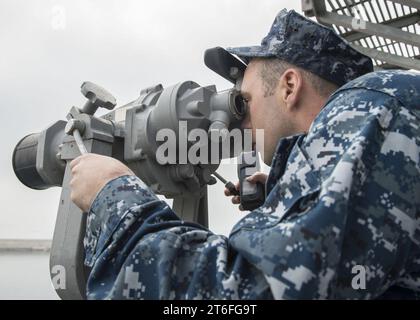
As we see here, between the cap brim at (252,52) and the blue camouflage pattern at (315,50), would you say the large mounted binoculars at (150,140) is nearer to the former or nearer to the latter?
the cap brim at (252,52)

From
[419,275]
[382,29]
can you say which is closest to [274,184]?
[419,275]

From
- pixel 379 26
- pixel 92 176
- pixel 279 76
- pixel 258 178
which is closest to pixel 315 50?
pixel 279 76

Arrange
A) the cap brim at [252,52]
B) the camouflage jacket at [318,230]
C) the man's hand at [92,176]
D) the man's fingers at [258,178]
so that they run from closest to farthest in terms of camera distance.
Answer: the camouflage jacket at [318,230], the man's hand at [92,176], the cap brim at [252,52], the man's fingers at [258,178]

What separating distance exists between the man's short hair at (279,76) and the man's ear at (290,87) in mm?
15

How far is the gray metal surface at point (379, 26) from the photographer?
103 inches

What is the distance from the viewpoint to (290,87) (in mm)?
1172

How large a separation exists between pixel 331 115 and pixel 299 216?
8.2 inches

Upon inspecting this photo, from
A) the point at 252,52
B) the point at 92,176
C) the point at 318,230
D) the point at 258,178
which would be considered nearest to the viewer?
the point at 318,230

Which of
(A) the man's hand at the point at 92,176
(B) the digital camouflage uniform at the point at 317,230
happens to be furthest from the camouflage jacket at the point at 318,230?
(A) the man's hand at the point at 92,176

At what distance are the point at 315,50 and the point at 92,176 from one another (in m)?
0.56

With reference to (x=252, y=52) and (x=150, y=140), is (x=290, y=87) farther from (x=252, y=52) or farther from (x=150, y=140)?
(x=150, y=140)

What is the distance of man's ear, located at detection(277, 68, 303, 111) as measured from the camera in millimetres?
1158

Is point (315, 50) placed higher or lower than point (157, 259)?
higher
